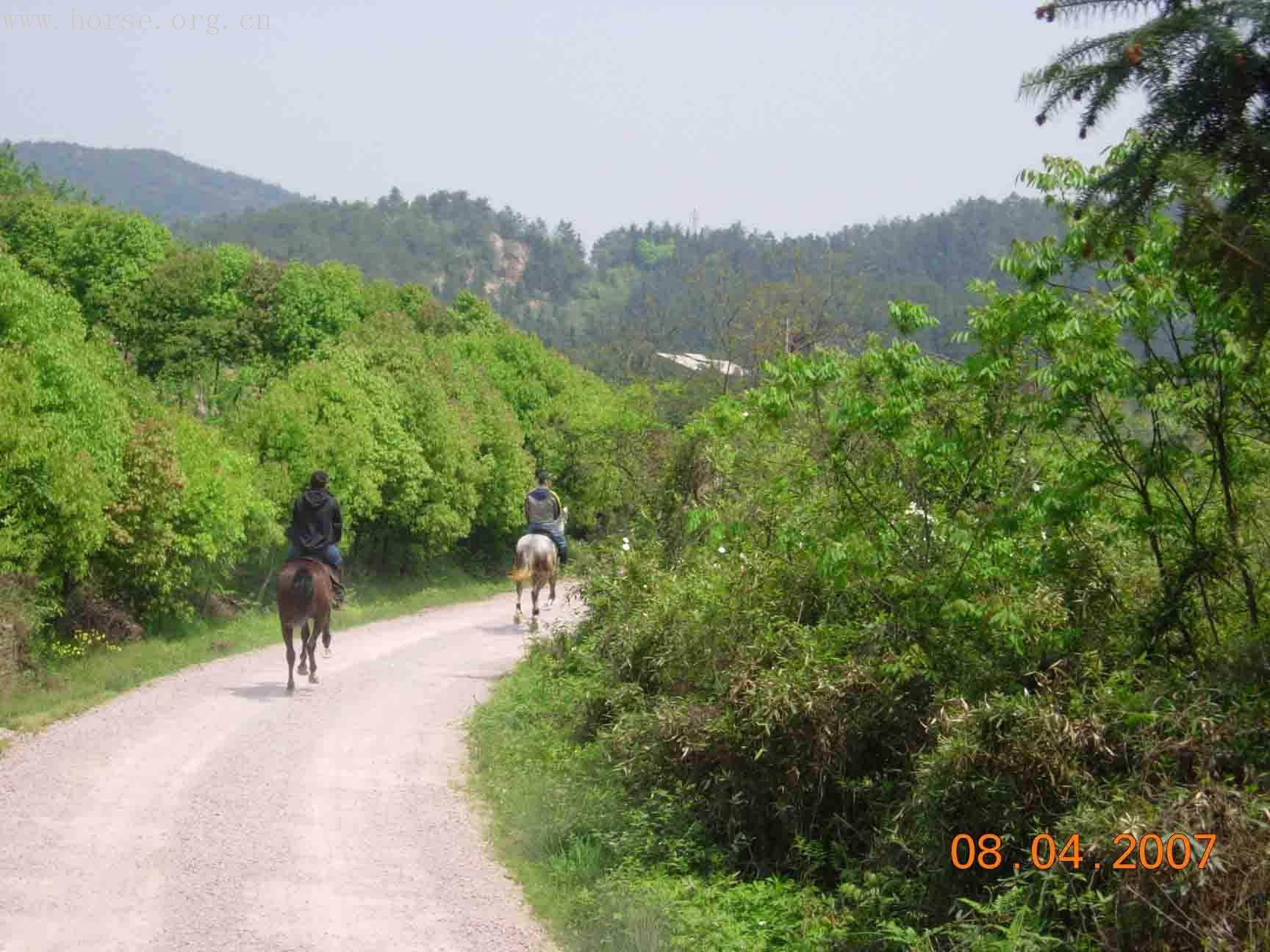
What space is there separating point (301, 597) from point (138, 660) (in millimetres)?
3685

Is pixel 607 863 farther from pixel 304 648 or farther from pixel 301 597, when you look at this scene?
pixel 304 648

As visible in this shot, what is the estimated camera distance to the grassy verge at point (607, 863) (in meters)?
7.89

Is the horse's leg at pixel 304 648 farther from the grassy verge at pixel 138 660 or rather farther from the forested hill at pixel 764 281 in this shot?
the forested hill at pixel 764 281

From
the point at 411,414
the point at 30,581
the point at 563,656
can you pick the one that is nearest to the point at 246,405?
the point at 411,414

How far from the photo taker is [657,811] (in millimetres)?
10078

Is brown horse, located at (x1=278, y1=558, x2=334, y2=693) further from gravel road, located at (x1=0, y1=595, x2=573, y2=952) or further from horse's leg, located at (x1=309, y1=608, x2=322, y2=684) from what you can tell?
gravel road, located at (x1=0, y1=595, x2=573, y2=952)

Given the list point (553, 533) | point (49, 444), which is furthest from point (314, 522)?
point (553, 533)

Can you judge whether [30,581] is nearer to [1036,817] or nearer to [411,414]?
[1036,817]

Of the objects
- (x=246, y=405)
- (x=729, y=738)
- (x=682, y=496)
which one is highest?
(x=246, y=405)

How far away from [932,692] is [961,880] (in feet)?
5.62

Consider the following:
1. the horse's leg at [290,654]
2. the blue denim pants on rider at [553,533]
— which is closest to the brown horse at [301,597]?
the horse's leg at [290,654]

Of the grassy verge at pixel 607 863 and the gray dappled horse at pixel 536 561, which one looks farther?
the gray dappled horse at pixel 536 561

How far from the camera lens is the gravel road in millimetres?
7660
